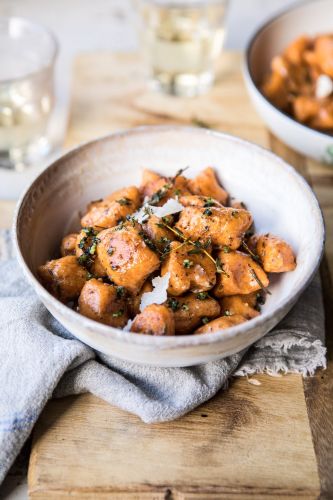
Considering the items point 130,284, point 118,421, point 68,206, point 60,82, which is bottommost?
point 60,82

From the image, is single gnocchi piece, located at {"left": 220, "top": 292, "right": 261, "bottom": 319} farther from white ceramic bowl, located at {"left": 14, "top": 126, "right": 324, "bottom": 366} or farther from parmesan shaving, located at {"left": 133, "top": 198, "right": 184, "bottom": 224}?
parmesan shaving, located at {"left": 133, "top": 198, "right": 184, "bottom": 224}

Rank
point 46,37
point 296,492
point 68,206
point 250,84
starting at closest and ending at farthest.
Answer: point 296,492, point 68,206, point 250,84, point 46,37

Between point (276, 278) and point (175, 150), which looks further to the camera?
point (175, 150)

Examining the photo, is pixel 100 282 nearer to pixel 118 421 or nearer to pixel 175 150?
pixel 118 421

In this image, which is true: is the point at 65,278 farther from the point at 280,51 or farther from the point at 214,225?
the point at 280,51

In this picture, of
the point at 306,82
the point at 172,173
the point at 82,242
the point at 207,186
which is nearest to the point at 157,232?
the point at 82,242

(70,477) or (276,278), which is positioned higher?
(276,278)

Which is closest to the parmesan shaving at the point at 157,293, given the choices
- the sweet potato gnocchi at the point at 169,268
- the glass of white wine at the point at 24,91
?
the sweet potato gnocchi at the point at 169,268

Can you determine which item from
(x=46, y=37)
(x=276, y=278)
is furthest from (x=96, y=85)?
(x=276, y=278)

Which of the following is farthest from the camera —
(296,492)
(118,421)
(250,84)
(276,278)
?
(250,84)
